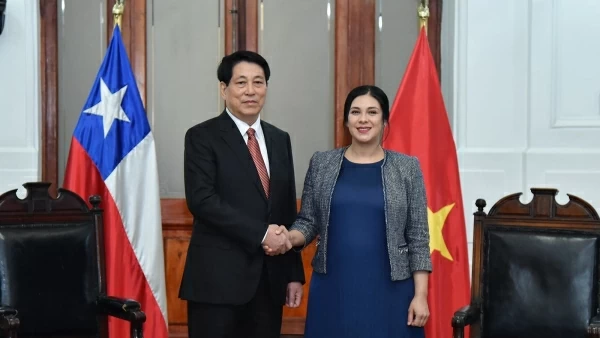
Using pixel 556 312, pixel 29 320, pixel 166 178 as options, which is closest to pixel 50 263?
pixel 29 320

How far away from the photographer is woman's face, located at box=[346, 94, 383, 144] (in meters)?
2.37

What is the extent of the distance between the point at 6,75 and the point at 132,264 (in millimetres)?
1188

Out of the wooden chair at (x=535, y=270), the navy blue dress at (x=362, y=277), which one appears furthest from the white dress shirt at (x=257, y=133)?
the wooden chair at (x=535, y=270)

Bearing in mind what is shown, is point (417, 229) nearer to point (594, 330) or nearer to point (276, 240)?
point (276, 240)

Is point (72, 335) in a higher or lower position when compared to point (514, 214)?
lower

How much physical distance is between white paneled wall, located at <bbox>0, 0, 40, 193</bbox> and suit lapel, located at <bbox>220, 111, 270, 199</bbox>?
1589 mm

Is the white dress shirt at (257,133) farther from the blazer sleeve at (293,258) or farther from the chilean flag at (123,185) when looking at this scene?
the chilean flag at (123,185)

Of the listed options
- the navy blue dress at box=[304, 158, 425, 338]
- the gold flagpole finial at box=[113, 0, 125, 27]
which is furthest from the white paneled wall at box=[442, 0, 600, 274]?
the gold flagpole finial at box=[113, 0, 125, 27]

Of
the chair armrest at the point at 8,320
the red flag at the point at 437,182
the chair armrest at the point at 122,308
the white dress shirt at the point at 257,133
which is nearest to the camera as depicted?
the chair armrest at the point at 8,320

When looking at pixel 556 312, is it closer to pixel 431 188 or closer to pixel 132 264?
pixel 431 188

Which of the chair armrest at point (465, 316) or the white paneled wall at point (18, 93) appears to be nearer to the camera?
the chair armrest at point (465, 316)

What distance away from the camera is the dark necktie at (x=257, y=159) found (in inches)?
98.4

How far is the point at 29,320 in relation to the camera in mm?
2508

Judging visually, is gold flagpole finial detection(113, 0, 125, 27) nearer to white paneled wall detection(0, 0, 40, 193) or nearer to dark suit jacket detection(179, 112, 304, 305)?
white paneled wall detection(0, 0, 40, 193)
